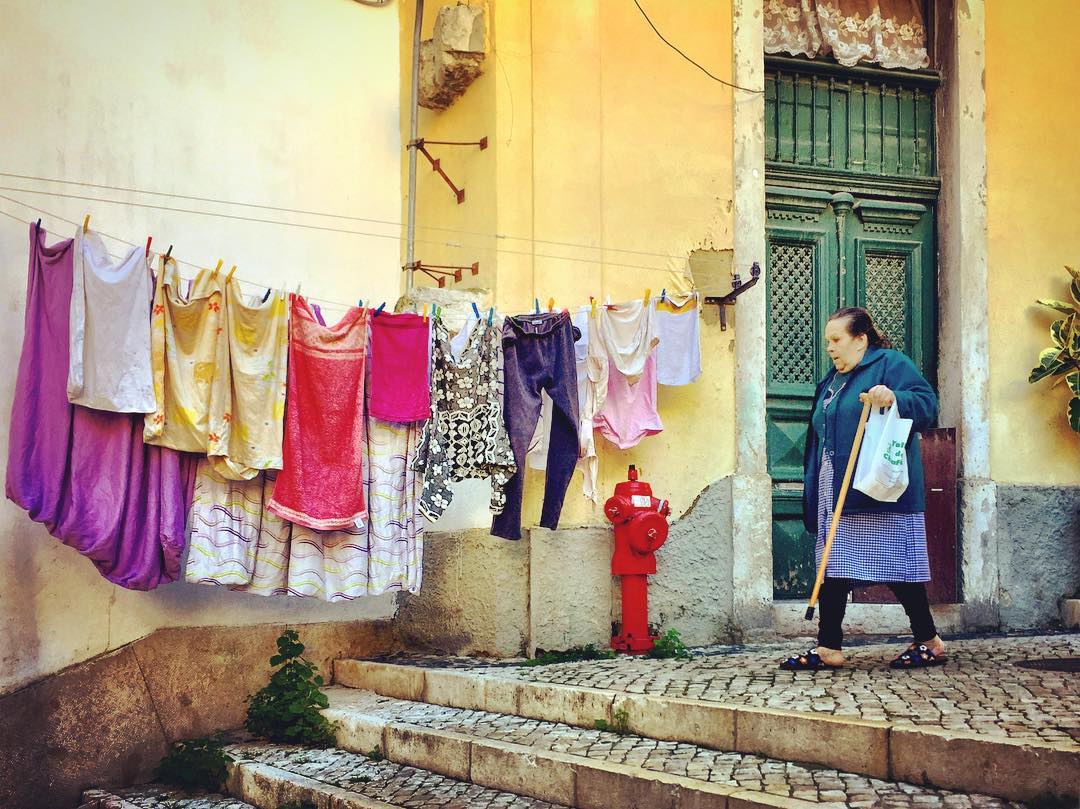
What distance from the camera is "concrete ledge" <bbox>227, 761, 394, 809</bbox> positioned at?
575 centimetres

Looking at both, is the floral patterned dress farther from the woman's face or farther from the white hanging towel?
the woman's face

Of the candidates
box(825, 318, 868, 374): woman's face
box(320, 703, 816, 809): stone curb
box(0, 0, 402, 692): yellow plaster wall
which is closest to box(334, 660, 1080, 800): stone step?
box(320, 703, 816, 809): stone curb

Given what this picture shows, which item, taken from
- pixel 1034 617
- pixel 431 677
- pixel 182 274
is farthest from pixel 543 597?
pixel 1034 617

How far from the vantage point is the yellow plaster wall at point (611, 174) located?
7863 millimetres

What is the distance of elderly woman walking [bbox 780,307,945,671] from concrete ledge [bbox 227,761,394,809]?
2.35 meters

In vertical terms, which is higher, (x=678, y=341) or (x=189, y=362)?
(x=678, y=341)

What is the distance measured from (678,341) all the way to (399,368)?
71.1 inches

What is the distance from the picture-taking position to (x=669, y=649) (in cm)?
739

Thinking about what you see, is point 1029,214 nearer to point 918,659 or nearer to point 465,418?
point 918,659

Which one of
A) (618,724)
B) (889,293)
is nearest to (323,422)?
(618,724)

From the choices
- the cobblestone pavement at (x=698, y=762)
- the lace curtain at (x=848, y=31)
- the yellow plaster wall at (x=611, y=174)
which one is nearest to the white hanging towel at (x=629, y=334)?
the yellow plaster wall at (x=611, y=174)

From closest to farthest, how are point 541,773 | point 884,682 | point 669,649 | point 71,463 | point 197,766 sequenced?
1. point 541,773
2. point 884,682
3. point 71,463
4. point 197,766
5. point 669,649

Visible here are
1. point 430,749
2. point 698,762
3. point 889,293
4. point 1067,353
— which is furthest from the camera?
point 889,293

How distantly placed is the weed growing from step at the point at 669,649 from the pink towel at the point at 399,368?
199cm
